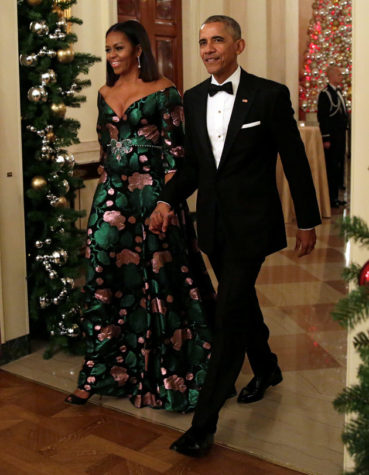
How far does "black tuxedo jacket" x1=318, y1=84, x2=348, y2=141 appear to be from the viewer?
32.7 feet

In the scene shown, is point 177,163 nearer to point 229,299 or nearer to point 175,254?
point 175,254

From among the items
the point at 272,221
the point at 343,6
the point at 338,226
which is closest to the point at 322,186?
the point at 343,6

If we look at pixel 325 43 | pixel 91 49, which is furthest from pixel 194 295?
pixel 325 43

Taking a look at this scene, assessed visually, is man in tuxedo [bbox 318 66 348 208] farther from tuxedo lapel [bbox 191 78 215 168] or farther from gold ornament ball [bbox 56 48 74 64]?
tuxedo lapel [bbox 191 78 215 168]

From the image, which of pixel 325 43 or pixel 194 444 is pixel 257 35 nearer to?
pixel 325 43

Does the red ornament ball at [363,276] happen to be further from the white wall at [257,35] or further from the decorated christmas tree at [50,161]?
the white wall at [257,35]

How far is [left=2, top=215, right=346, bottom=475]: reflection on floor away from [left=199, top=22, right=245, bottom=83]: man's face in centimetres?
92

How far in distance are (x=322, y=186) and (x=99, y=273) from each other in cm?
575

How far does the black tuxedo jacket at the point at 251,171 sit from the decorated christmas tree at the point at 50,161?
1.24 metres

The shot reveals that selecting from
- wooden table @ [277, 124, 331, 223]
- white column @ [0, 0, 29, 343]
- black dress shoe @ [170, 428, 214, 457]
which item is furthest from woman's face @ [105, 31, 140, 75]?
wooden table @ [277, 124, 331, 223]

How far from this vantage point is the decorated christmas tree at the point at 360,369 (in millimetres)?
1234

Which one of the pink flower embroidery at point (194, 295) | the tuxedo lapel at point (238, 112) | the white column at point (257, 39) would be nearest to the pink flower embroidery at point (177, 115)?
the tuxedo lapel at point (238, 112)

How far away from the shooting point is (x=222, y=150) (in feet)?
9.75

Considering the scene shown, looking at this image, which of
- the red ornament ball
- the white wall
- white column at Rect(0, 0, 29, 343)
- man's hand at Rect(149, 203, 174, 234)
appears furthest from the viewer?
the white wall
